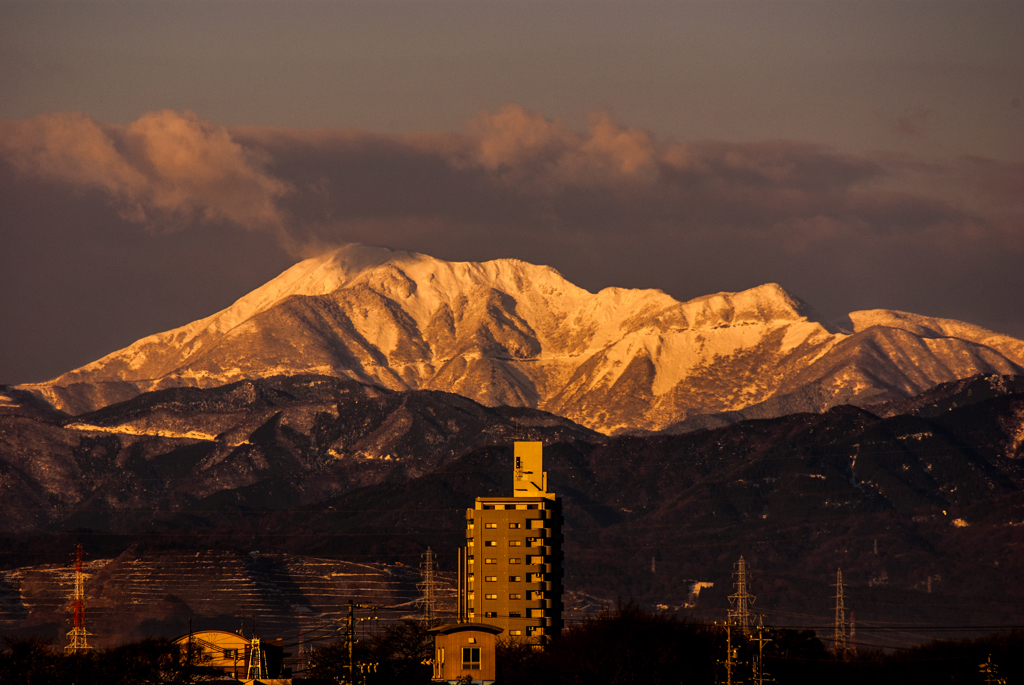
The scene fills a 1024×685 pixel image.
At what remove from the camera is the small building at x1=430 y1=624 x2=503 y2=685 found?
168 metres

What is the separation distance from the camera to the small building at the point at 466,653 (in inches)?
6614

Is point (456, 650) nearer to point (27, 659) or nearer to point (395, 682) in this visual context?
point (395, 682)

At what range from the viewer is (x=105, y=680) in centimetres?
17762

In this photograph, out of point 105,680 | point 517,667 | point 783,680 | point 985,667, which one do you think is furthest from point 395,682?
point 985,667

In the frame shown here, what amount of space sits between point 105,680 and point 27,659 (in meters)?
10.1

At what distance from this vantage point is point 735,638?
198 metres

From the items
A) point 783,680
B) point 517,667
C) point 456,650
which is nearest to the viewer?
point 456,650

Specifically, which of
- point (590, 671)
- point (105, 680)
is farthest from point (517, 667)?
point (105, 680)

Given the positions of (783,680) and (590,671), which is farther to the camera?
(783,680)

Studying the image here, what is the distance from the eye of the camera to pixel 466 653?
556 feet

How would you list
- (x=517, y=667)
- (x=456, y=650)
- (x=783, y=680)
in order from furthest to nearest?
1. (x=783, y=680)
2. (x=517, y=667)
3. (x=456, y=650)

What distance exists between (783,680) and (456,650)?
154 feet

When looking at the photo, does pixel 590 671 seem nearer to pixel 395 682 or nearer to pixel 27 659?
pixel 395 682

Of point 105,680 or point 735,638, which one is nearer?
point 105,680
